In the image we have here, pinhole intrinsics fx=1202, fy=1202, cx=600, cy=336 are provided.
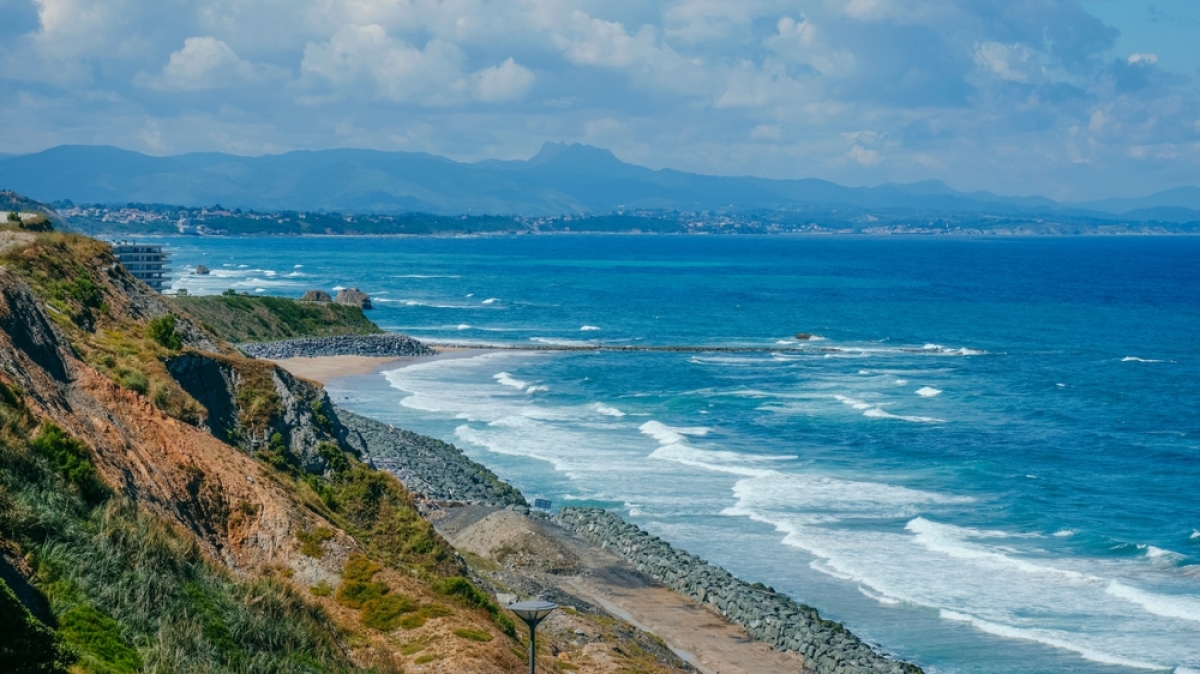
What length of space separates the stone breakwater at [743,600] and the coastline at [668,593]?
0.09 ft

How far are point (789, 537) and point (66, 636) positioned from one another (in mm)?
28066

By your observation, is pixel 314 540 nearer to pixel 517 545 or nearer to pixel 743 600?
pixel 743 600

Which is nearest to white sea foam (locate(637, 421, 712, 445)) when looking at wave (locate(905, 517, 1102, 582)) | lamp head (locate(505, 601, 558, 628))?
wave (locate(905, 517, 1102, 582))

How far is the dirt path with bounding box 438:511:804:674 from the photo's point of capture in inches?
1096

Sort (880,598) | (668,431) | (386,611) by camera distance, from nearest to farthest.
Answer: (386,611)
(880,598)
(668,431)

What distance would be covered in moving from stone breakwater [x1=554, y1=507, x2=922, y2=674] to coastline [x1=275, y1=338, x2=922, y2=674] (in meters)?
0.03

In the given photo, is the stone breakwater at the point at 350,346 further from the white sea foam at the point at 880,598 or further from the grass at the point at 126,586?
the grass at the point at 126,586

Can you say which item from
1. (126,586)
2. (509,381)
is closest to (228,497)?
(126,586)

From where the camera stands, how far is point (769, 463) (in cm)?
4744

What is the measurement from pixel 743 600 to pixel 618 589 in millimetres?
3686

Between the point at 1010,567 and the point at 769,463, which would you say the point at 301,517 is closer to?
the point at 1010,567

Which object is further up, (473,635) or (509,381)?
(473,635)

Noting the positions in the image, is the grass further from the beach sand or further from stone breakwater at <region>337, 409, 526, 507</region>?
stone breakwater at <region>337, 409, 526, 507</region>

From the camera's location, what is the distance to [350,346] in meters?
85.1
